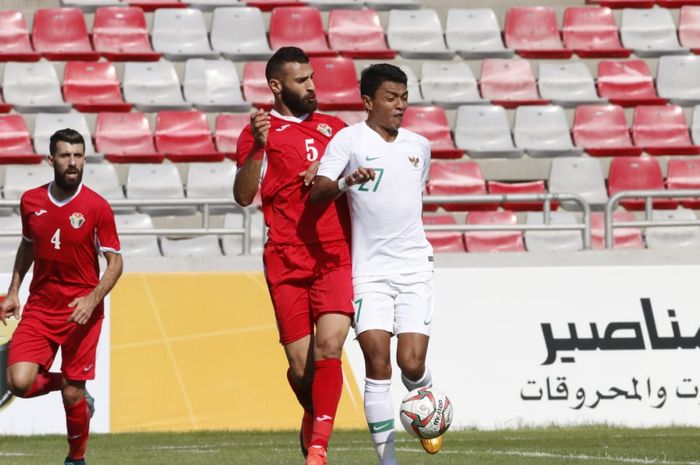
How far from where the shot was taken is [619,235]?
1521 cm

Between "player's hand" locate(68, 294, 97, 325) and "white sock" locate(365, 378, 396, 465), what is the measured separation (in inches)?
76.1

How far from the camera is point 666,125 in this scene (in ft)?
57.9

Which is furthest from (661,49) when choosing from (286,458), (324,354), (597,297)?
(324,354)

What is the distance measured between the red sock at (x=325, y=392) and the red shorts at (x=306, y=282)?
29cm

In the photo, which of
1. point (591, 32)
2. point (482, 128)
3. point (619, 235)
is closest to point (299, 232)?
point (619, 235)

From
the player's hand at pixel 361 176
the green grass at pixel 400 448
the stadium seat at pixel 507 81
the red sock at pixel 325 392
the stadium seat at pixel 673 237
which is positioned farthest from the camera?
the stadium seat at pixel 507 81

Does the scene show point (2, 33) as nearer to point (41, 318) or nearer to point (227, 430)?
point (227, 430)

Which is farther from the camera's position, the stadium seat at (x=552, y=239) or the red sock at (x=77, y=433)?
the stadium seat at (x=552, y=239)

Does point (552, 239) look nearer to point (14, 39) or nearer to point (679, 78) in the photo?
point (679, 78)

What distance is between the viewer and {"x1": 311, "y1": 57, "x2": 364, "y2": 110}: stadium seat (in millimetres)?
17156

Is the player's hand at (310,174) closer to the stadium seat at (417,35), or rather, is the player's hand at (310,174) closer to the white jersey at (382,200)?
the white jersey at (382,200)

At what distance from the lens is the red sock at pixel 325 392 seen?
23.3 ft

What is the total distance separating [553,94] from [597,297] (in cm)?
625

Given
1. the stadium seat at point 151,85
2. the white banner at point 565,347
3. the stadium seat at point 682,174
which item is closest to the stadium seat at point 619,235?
the stadium seat at point 682,174
